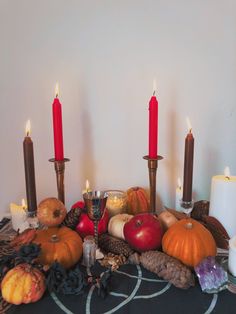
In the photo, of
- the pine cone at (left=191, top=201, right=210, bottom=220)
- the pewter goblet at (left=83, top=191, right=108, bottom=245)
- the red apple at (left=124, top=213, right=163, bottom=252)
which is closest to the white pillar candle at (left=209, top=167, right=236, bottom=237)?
the pine cone at (left=191, top=201, right=210, bottom=220)

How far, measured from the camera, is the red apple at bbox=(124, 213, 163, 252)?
2.02ft

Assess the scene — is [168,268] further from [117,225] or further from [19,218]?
[19,218]

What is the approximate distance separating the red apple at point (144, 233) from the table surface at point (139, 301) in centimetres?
8

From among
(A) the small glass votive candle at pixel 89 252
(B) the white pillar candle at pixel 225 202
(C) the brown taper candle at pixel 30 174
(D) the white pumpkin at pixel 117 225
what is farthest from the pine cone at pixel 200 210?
(C) the brown taper candle at pixel 30 174

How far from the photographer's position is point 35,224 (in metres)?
0.68

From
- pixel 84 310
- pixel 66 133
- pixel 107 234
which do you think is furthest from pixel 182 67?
pixel 84 310

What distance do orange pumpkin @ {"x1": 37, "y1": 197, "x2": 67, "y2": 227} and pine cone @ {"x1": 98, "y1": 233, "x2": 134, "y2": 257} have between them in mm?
100

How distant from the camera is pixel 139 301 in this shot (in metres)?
0.50

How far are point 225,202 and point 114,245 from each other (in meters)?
0.26

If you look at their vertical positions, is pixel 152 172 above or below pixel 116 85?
below

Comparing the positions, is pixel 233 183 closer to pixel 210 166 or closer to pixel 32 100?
pixel 210 166

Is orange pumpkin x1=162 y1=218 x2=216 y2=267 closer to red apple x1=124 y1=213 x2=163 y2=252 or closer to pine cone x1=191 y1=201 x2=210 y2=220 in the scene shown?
red apple x1=124 y1=213 x2=163 y2=252

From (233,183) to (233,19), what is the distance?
0.42 meters

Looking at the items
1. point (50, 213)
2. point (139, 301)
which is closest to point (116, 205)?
point (50, 213)
